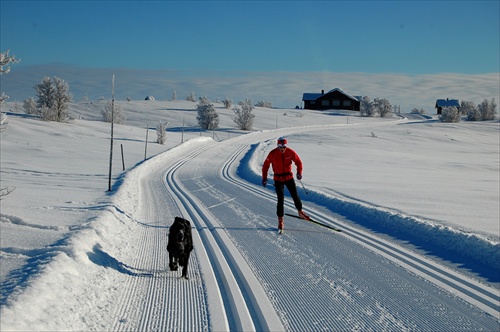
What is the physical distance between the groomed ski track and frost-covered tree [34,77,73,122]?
44.9 m

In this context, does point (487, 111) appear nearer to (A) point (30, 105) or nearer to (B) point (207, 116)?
(B) point (207, 116)

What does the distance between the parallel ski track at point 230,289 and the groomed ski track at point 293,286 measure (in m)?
0.01

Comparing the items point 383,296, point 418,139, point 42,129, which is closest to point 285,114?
point 418,139

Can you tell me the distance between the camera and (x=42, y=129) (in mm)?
43188

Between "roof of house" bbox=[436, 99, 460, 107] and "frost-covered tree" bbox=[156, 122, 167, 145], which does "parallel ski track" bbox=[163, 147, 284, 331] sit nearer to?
"frost-covered tree" bbox=[156, 122, 167, 145]

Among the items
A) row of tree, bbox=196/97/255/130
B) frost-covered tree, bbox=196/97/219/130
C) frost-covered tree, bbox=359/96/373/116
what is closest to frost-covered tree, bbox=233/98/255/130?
row of tree, bbox=196/97/255/130

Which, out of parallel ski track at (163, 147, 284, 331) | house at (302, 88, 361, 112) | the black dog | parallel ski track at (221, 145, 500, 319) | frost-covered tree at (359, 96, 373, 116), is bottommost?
parallel ski track at (163, 147, 284, 331)

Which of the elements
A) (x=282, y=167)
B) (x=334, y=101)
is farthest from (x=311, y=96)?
(x=282, y=167)

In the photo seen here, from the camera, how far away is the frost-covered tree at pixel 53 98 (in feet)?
164

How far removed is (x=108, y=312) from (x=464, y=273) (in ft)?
16.4

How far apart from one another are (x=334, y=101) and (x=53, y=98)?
9040cm

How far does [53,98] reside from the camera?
51.2 meters

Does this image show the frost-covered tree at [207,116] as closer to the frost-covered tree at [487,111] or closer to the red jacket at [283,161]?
the red jacket at [283,161]

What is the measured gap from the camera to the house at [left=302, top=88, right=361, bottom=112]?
12700 centimetres
